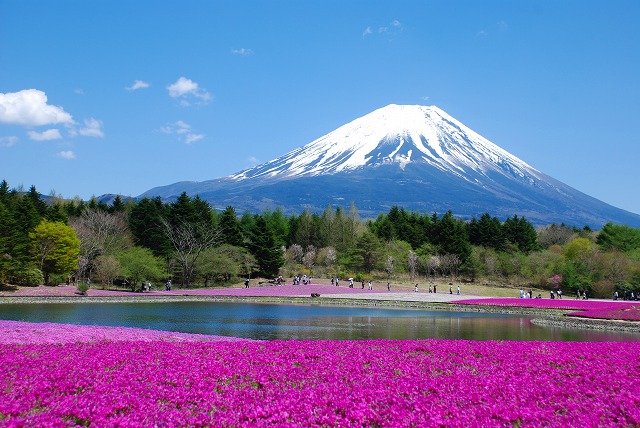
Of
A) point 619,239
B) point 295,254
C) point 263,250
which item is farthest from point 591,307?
point 619,239

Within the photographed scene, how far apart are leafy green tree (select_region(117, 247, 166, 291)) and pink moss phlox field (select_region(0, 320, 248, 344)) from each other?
36824 millimetres

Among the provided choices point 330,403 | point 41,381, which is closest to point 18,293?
point 41,381

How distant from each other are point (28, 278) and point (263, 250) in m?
30.5

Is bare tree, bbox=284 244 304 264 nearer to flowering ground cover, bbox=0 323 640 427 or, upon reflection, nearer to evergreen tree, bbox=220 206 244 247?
evergreen tree, bbox=220 206 244 247

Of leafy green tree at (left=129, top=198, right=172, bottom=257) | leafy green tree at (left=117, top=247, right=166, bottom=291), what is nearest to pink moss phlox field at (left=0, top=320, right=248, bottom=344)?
leafy green tree at (left=117, top=247, right=166, bottom=291)

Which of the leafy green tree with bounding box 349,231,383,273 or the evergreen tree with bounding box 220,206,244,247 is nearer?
the evergreen tree with bounding box 220,206,244,247

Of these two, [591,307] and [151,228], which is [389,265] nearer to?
[151,228]

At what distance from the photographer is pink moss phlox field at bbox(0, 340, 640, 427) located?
848 centimetres

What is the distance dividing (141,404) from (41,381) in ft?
9.59

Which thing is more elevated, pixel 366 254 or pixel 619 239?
pixel 619 239

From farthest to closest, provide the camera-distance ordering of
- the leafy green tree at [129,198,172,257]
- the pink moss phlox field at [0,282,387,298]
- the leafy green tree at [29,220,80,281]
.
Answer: the leafy green tree at [129,198,172,257] → the leafy green tree at [29,220,80,281] → the pink moss phlox field at [0,282,387,298]

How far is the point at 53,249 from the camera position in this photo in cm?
5591

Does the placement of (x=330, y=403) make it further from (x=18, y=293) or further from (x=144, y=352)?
(x=18, y=293)

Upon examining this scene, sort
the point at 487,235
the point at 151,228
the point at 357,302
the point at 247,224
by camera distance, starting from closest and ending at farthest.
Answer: the point at 357,302, the point at 151,228, the point at 487,235, the point at 247,224
